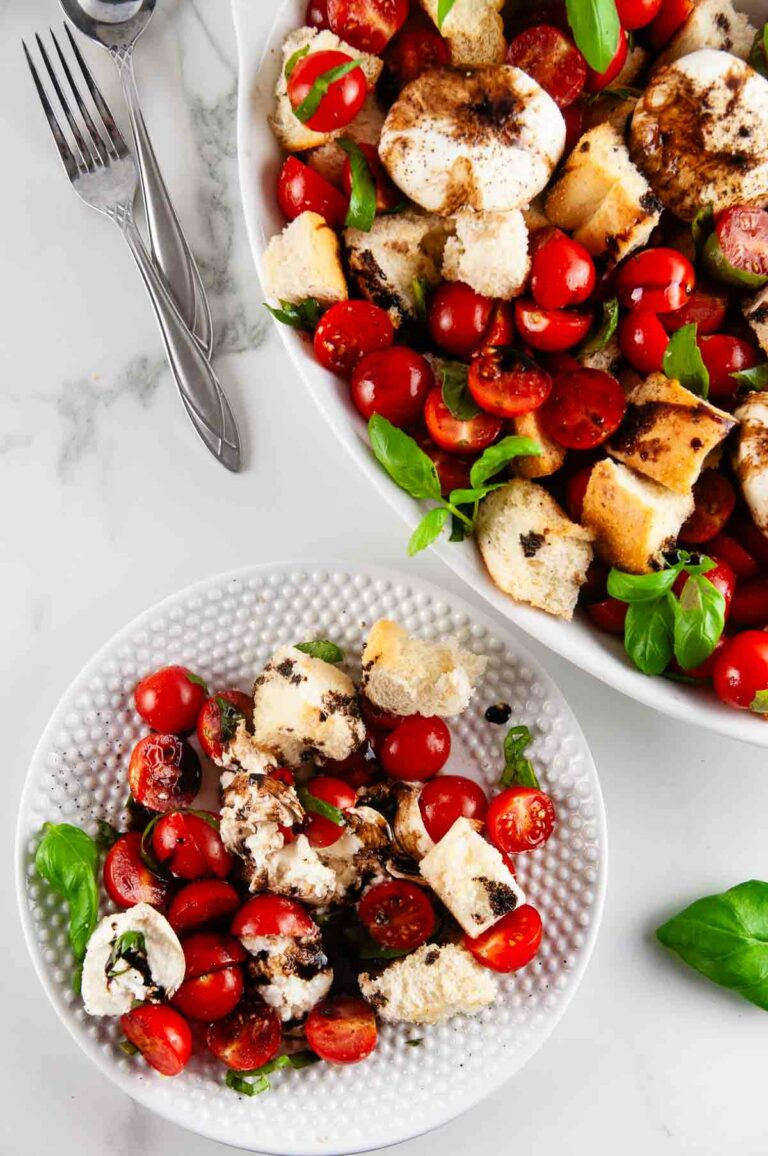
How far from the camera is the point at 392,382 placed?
1708mm

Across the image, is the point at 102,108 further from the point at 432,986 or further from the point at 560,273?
the point at 432,986

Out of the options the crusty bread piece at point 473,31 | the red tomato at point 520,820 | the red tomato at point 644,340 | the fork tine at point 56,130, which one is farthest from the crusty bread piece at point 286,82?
the red tomato at point 520,820

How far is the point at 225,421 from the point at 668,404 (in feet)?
2.70

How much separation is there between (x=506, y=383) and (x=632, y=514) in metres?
0.27

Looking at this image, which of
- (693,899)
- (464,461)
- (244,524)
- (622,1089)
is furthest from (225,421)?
(622,1089)

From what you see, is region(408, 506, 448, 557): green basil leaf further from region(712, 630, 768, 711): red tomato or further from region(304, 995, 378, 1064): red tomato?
region(304, 995, 378, 1064): red tomato

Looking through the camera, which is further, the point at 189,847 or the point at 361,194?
the point at 189,847

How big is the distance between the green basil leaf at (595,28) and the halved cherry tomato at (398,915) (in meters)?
1.35

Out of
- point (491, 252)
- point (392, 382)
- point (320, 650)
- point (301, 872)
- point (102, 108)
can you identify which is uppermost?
point (102, 108)

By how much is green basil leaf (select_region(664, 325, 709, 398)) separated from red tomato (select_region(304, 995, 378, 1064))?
1.16 meters

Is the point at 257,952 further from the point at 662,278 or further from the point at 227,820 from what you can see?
the point at 662,278

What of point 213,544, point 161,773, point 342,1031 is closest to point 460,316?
point 213,544

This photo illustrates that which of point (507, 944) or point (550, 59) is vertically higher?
point (550, 59)

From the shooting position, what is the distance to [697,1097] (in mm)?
2080
